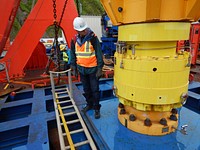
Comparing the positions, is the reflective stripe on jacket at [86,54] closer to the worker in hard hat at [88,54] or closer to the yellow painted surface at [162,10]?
the worker in hard hat at [88,54]

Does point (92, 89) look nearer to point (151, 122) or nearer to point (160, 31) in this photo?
point (151, 122)

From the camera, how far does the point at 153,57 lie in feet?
5.38

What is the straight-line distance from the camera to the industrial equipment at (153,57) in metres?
1.51

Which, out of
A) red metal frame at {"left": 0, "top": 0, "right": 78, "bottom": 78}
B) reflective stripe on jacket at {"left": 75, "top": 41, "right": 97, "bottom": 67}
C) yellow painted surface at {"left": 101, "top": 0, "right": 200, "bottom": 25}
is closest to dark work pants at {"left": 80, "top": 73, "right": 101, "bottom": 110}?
Answer: reflective stripe on jacket at {"left": 75, "top": 41, "right": 97, "bottom": 67}

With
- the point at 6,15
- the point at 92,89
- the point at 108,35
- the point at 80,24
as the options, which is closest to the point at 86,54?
the point at 80,24

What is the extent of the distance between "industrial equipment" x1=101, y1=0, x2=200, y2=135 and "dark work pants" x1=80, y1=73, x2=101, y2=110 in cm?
52

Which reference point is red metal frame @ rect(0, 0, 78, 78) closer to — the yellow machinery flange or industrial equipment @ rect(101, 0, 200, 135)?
industrial equipment @ rect(101, 0, 200, 135)

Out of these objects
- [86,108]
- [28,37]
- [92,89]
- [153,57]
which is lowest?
[86,108]

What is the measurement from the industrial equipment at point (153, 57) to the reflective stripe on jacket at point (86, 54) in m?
0.42

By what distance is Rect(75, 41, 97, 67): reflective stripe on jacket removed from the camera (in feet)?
7.13

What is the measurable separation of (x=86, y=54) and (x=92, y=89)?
0.52 m

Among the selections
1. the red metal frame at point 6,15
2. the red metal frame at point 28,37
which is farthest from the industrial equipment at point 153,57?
the red metal frame at point 28,37

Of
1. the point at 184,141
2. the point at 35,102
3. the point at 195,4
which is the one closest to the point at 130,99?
the point at 184,141

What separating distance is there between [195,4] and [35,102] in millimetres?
2627
